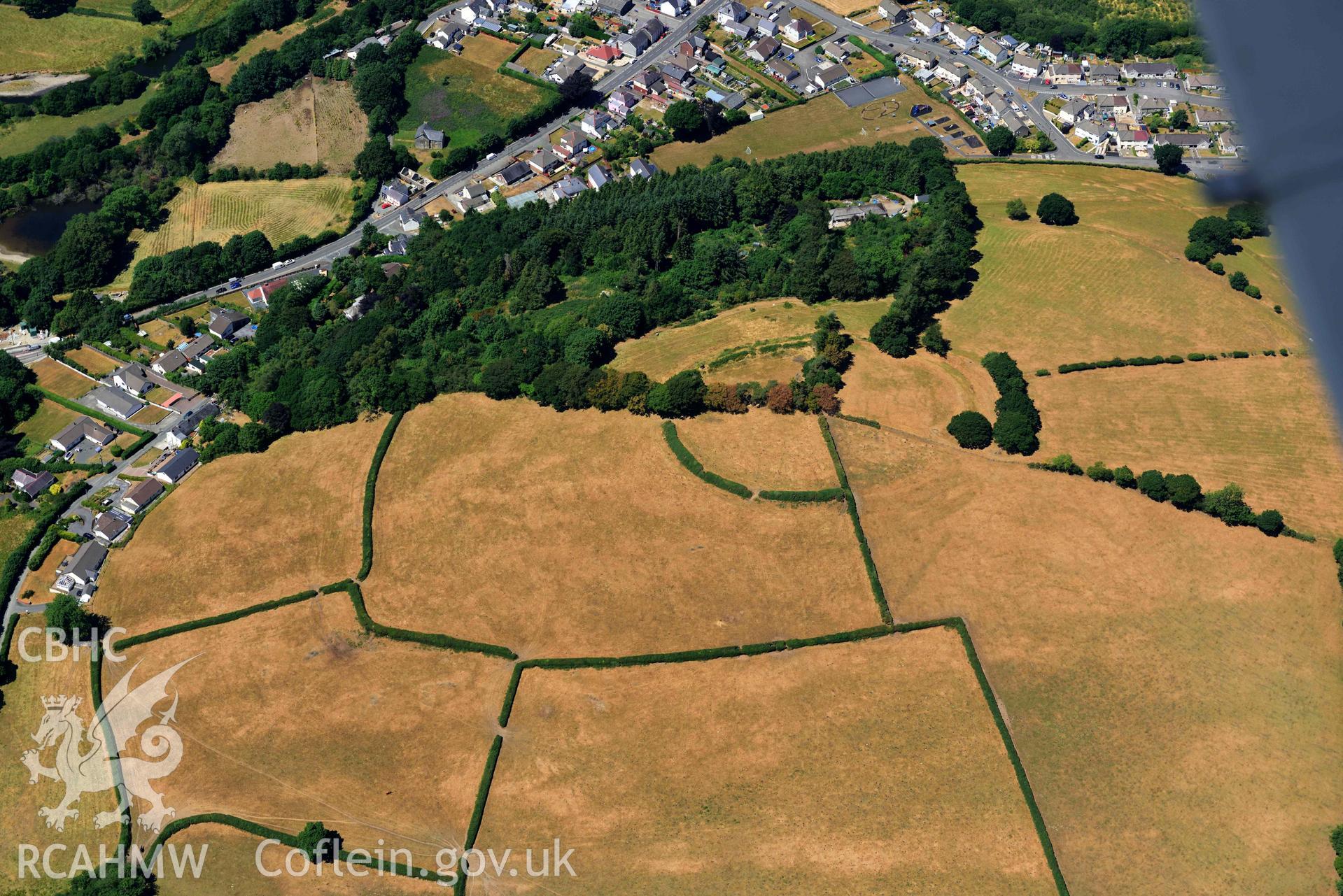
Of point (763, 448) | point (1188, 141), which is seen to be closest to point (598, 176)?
point (763, 448)

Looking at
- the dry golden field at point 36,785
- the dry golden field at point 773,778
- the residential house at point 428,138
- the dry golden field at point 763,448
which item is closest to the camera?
the dry golden field at point 773,778

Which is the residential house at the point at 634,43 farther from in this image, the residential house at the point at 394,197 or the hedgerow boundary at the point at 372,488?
the hedgerow boundary at the point at 372,488

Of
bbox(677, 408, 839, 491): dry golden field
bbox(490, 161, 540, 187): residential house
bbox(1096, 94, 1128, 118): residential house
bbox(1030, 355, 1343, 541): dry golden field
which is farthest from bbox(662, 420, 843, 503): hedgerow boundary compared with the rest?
bbox(1096, 94, 1128, 118): residential house

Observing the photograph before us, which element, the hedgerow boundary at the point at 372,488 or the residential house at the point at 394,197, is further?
the residential house at the point at 394,197

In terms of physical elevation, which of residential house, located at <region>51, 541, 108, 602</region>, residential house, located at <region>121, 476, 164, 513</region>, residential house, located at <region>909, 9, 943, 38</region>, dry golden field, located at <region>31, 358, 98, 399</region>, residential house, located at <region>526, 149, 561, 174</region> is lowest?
residential house, located at <region>51, 541, 108, 602</region>

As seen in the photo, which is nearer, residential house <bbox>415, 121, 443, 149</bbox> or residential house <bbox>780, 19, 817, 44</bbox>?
residential house <bbox>415, 121, 443, 149</bbox>

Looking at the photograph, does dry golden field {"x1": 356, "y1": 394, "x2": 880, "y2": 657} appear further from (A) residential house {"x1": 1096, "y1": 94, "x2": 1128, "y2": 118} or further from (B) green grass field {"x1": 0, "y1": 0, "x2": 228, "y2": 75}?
(B) green grass field {"x1": 0, "y1": 0, "x2": 228, "y2": 75}

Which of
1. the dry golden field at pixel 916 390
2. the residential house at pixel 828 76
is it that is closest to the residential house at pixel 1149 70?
the residential house at pixel 828 76
